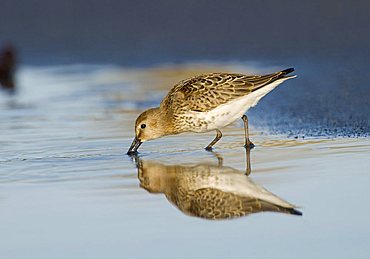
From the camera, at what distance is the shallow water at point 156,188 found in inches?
203

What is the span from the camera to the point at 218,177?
6.99 m

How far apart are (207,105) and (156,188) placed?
180 centimetres

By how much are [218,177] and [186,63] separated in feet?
29.5

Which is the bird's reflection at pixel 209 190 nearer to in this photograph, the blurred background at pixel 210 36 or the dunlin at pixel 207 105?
the dunlin at pixel 207 105

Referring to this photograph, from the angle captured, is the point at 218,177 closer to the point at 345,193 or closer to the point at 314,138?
the point at 345,193

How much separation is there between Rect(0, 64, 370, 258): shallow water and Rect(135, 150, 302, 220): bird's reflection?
0.03 m

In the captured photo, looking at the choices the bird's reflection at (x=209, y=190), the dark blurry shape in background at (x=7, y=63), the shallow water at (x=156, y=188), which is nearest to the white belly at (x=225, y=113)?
the shallow water at (x=156, y=188)

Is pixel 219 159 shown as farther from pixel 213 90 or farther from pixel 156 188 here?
pixel 156 188

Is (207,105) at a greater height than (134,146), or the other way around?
(207,105)

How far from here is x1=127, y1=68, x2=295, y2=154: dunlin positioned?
8.41 meters

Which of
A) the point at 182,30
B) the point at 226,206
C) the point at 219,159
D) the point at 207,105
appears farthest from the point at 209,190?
the point at 182,30

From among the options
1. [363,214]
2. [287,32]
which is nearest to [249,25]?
[287,32]

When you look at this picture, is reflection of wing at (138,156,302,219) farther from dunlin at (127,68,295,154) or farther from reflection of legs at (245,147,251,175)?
dunlin at (127,68,295,154)

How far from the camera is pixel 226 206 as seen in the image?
5.97 meters
